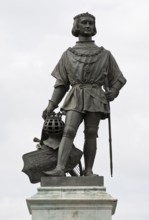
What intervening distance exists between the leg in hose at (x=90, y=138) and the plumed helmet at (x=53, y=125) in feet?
1.69

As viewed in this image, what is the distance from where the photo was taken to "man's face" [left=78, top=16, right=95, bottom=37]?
13680 mm

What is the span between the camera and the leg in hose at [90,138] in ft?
43.5

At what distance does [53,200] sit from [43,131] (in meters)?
1.63

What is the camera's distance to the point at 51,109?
13.6m

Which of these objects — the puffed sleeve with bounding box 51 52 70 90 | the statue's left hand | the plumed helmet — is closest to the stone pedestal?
the plumed helmet

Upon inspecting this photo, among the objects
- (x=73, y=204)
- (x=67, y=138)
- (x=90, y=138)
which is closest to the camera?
(x=73, y=204)

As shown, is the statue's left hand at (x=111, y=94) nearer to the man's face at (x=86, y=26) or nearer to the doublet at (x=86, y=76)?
the doublet at (x=86, y=76)

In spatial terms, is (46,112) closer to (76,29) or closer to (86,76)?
(86,76)

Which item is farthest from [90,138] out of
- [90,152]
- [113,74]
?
[113,74]

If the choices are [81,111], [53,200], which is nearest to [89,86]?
[81,111]

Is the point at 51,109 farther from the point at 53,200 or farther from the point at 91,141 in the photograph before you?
the point at 53,200

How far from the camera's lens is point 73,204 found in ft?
40.8

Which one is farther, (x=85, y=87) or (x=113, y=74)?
(x=113, y=74)

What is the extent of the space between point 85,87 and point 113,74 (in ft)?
2.52
